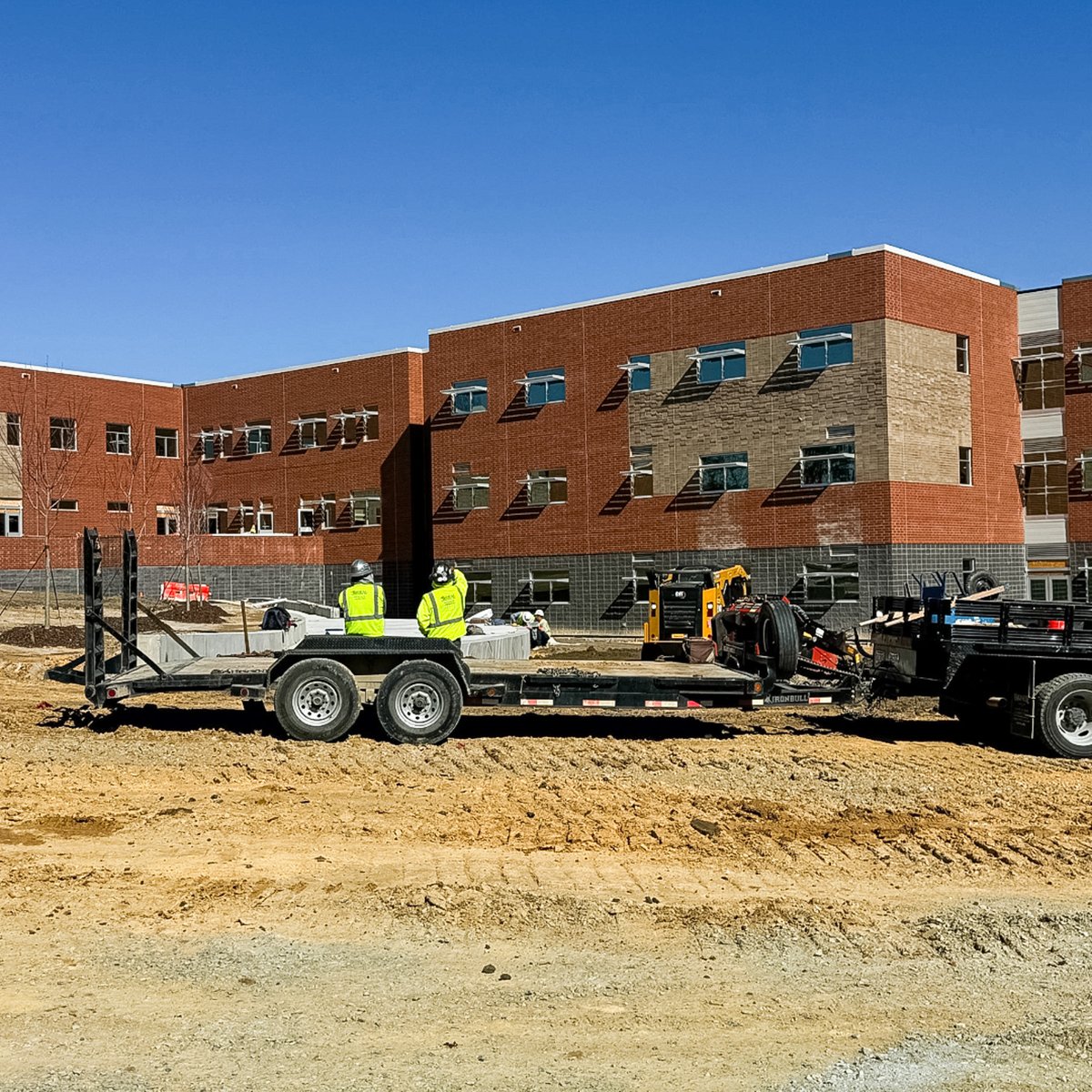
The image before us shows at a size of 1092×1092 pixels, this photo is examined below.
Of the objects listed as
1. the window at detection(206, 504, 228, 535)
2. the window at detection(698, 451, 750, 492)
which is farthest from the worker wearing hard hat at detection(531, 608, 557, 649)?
the window at detection(206, 504, 228, 535)

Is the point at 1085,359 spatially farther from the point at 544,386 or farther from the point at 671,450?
the point at 544,386

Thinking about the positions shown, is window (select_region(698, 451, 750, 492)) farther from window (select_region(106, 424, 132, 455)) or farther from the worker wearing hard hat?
window (select_region(106, 424, 132, 455))

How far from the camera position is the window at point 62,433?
1957 inches

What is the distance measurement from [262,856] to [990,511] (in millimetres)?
32648

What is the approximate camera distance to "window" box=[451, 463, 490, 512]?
146 ft

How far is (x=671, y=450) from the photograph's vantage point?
131 feet

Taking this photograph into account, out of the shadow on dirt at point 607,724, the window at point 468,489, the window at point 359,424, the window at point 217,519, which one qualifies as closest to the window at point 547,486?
the window at point 468,489

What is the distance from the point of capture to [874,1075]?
17.5ft

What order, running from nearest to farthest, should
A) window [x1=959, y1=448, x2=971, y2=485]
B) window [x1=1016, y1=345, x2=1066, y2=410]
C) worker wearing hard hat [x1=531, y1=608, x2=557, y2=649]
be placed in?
1. worker wearing hard hat [x1=531, y1=608, x2=557, y2=649]
2. window [x1=959, y1=448, x2=971, y2=485]
3. window [x1=1016, y1=345, x2=1066, y2=410]

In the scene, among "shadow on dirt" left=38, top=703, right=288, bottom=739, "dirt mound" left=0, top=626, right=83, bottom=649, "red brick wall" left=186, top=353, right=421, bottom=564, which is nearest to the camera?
"shadow on dirt" left=38, top=703, right=288, bottom=739

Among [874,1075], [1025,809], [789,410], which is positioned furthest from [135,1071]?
[789,410]

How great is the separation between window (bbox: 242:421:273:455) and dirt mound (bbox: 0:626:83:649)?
21.8m

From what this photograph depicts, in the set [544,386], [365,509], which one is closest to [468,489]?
[544,386]

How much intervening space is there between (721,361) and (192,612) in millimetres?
18467
